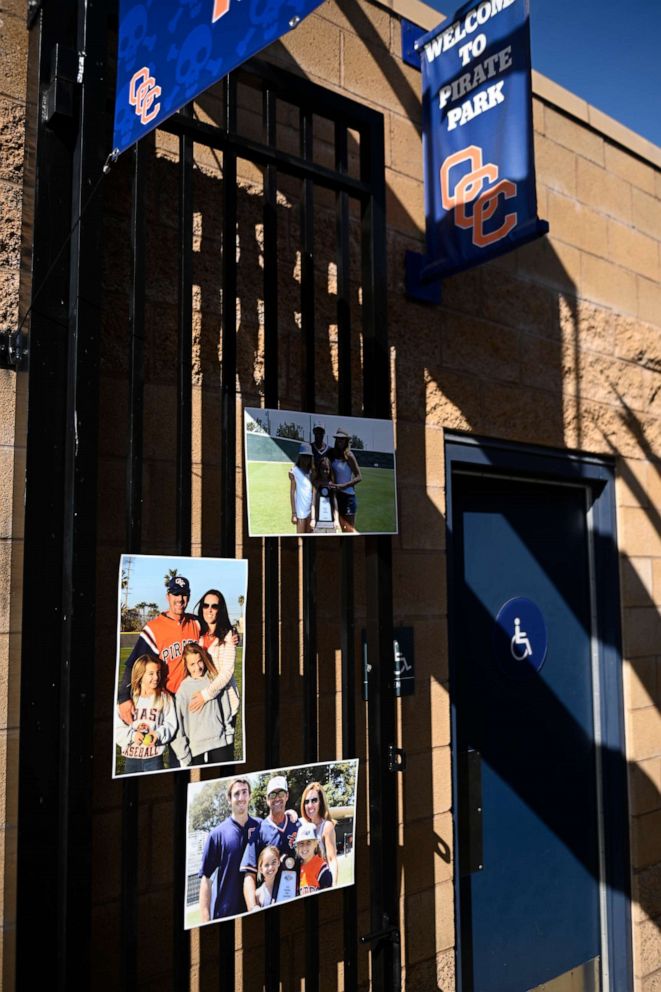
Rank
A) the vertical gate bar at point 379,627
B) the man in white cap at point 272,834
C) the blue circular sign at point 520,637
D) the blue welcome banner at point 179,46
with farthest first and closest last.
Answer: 1. the blue circular sign at point 520,637
2. the vertical gate bar at point 379,627
3. the man in white cap at point 272,834
4. the blue welcome banner at point 179,46

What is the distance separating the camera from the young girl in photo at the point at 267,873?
2469mm

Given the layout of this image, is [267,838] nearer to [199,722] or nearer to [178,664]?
[199,722]

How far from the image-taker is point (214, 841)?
2393 mm

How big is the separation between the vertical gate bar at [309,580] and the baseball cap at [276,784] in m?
0.11

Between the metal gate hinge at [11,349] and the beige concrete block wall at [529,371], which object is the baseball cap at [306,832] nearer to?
the beige concrete block wall at [529,371]

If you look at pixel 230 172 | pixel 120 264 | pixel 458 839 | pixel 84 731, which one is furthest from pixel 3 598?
pixel 458 839

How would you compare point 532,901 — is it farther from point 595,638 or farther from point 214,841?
point 214,841

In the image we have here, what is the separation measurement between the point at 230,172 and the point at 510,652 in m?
2.29

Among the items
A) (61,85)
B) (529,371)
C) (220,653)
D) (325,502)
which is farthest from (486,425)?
(61,85)

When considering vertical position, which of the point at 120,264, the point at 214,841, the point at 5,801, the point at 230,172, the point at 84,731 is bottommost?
the point at 214,841

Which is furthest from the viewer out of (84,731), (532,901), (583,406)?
(583,406)

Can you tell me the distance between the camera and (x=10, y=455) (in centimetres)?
224

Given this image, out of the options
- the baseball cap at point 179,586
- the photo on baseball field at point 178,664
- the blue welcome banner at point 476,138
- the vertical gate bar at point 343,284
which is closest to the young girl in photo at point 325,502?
the vertical gate bar at point 343,284

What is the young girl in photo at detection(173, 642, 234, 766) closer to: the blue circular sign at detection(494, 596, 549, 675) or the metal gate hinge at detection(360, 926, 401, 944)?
the metal gate hinge at detection(360, 926, 401, 944)
